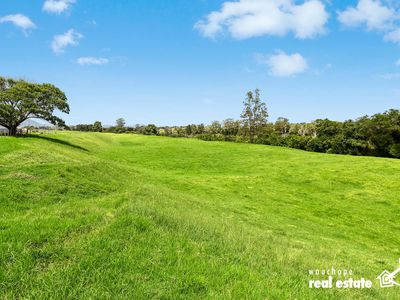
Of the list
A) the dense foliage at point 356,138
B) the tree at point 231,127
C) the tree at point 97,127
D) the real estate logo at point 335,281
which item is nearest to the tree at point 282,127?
the tree at point 231,127

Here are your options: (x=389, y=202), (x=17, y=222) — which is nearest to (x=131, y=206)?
(x=17, y=222)

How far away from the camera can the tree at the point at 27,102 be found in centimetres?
4528

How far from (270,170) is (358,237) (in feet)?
84.9

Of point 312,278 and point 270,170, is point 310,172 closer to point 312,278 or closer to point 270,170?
point 270,170

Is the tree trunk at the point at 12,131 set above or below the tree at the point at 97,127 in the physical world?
below

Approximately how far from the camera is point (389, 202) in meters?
30.8

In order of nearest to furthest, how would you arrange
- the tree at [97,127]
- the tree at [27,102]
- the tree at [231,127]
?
the tree at [27,102] < the tree at [231,127] < the tree at [97,127]

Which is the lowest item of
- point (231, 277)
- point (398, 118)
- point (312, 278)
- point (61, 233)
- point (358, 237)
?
point (358, 237)

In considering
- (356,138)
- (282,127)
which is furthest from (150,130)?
(356,138)

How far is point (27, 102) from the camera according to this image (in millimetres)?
46344

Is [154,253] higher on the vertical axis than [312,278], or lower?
higher

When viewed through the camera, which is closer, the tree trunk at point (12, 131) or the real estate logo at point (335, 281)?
the real estate logo at point (335, 281)

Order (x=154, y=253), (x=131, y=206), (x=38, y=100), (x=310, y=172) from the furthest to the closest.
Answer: (x=38, y=100) → (x=310, y=172) → (x=131, y=206) → (x=154, y=253)

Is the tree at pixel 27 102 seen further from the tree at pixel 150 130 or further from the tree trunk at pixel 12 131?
the tree at pixel 150 130
